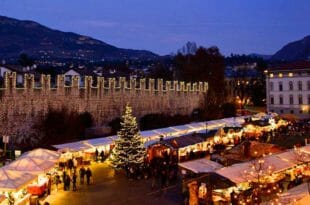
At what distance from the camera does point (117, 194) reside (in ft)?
A: 49.9

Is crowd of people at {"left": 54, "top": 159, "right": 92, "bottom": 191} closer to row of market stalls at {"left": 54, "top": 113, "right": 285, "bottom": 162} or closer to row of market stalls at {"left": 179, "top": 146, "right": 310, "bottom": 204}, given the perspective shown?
row of market stalls at {"left": 54, "top": 113, "right": 285, "bottom": 162}

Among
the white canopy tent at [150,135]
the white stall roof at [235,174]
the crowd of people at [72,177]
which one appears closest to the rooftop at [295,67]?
the white canopy tent at [150,135]

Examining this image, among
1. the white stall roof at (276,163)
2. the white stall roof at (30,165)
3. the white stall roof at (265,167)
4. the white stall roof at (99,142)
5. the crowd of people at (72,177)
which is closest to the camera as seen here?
the white stall roof at (265,167)

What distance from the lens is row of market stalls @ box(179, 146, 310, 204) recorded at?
1324 centimetres

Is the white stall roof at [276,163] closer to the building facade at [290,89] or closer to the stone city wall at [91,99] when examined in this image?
the stone city wall at [91,99]

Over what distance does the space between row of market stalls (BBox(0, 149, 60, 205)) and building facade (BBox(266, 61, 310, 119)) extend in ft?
121

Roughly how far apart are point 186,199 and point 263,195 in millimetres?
2574

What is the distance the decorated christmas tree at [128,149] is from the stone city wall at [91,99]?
25.7 feet

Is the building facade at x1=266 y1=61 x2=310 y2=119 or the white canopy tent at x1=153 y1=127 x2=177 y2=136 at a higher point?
the building facade at x1=266 y1=61 x2=310 y2=119

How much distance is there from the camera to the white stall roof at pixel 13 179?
1216 cm

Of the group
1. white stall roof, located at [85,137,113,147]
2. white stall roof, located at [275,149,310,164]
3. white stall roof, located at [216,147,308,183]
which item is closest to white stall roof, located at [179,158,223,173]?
white stall roof, located at [216,147,308,183]

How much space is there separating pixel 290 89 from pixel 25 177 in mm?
40440

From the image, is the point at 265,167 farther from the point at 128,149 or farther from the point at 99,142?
the point at 99,142

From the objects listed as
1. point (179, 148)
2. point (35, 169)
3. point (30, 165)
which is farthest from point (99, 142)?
point (35, 169)
